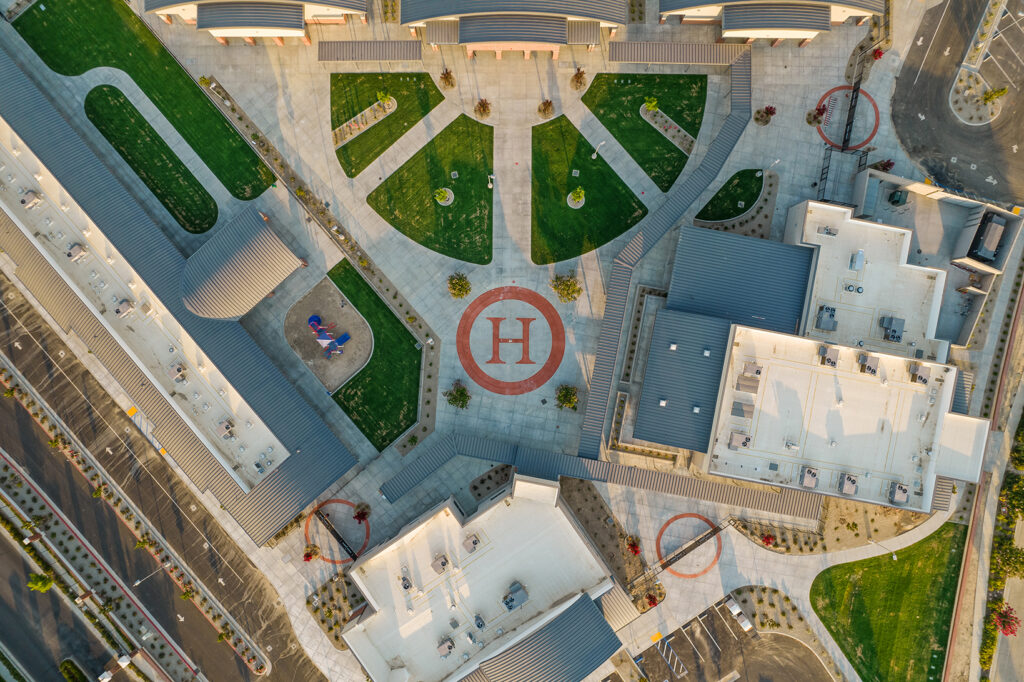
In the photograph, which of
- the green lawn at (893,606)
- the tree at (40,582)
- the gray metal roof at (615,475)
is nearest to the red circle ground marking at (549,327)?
the gray metal roof at (615,475)

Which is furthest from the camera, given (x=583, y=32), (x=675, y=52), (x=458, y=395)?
(x=458, y=395)

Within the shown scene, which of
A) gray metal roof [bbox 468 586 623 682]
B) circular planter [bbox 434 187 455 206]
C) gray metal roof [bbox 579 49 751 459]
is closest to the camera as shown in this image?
gray metal roof [bbox 468 586 623 682]

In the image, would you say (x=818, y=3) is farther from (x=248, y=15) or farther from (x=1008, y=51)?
(x=248, y=15)

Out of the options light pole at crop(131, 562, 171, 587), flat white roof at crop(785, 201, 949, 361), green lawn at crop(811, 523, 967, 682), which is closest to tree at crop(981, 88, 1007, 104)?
flat white roof at crop(785, 201, 949, 361)

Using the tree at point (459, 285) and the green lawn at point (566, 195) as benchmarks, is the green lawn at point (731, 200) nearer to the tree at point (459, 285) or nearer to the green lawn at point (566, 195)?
the green lawn at point (566, 195)

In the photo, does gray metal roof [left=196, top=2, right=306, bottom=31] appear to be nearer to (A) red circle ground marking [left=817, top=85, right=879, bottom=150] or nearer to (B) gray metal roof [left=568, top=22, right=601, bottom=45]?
(B) gray metal roof [left=568, top=22, right=601, bottom=45]

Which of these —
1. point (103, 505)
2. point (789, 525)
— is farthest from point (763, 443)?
point (103, 505)

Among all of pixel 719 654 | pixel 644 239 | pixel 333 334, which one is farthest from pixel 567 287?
pixel 719 654
